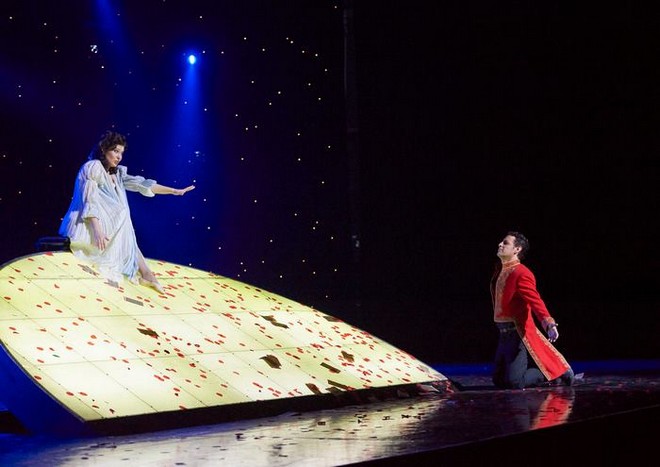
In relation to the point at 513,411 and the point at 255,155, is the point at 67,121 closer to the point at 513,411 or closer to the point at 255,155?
the point at 255,155

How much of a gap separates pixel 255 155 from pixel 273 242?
0.86m

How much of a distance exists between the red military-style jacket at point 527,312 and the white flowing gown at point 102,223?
265cm

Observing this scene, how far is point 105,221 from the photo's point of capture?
7348mm

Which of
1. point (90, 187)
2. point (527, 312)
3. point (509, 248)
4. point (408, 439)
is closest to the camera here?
point (408, 439)

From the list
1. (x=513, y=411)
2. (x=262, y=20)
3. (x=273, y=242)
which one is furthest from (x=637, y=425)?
(x=262, y=20)

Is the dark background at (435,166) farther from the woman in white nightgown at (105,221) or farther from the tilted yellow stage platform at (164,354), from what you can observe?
the woman in white nightgown at (105,221)

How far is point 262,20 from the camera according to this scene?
10445 millimetres

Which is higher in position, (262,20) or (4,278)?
(262,20)

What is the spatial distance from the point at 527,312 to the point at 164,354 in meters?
2.75

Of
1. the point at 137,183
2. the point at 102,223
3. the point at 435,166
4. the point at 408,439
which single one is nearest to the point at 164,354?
the point at 102,223

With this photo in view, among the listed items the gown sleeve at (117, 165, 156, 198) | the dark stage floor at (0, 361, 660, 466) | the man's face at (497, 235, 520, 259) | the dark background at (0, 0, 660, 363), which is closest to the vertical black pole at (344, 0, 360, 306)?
the dark background at (0, 0, 660, 363)

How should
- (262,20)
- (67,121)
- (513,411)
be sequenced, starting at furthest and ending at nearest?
(262,20) → (67,121) → (513,411)

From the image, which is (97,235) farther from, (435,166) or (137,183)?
(435,166)

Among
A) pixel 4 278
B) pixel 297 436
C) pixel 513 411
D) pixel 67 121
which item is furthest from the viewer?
pixel 67 121
